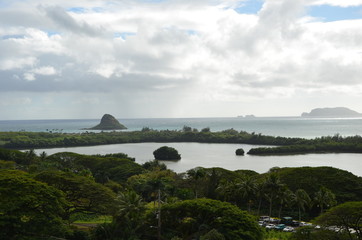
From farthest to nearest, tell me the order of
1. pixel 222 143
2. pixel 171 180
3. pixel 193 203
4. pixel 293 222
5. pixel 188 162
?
pixel 222 143
pixel 188 162
pixel 171 180
pixel 293 222
pixel 193 203

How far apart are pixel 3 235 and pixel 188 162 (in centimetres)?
8577

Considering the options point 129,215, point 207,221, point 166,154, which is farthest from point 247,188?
point 166,154

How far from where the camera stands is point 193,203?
34.4 m

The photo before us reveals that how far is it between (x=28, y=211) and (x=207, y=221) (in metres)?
17.5

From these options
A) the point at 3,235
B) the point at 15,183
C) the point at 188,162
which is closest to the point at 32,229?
the point at 3,235

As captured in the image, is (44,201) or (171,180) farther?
(171,180)

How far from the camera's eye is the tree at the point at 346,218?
2966cm

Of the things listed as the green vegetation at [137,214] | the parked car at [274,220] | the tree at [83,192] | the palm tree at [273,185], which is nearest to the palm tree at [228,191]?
the green vegetation at [137,214]

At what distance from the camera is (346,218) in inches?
1190

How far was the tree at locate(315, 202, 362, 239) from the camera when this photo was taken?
2966 centimetres

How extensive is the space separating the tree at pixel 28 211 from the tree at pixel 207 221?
11.3 m

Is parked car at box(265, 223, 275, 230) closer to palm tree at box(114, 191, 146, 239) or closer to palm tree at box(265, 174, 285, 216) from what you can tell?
palm tree at box(265, 174, 285, 216)

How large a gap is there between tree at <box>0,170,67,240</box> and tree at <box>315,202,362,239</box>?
25400mm

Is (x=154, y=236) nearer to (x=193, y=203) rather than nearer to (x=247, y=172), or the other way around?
(x=193, y=203)
